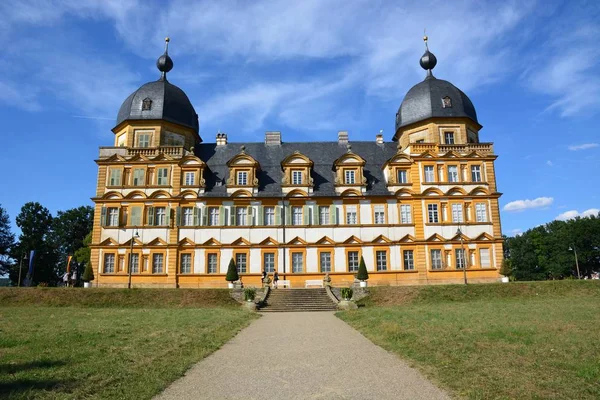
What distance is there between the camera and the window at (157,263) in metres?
33.5

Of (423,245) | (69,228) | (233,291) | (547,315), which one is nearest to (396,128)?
(423,245)

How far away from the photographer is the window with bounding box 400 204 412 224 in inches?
1358

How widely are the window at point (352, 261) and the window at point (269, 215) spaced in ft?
21.1

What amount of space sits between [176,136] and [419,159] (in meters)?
19.7

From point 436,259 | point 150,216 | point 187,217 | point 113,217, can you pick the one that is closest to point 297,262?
point 187,217

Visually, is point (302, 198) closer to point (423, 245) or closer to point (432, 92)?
point (423, 245)

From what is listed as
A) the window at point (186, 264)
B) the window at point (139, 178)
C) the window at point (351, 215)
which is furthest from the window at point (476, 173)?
the window at point (139, 178)

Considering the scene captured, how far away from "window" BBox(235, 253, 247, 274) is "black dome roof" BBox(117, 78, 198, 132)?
12.0 m

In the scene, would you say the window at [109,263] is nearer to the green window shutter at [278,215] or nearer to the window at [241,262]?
the window at [241,262]

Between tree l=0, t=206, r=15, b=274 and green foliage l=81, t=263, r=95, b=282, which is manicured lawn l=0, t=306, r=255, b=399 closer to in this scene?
green foliage l=81, t=263, r=95, b=282

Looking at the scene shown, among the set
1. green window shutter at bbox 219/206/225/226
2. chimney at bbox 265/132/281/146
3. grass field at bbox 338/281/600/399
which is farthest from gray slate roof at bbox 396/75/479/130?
grass field at bbox 338/281/600/399

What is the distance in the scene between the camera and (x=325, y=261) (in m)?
34.0

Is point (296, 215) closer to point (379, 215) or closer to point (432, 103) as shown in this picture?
point (379, 215)

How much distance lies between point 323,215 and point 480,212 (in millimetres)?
12146
